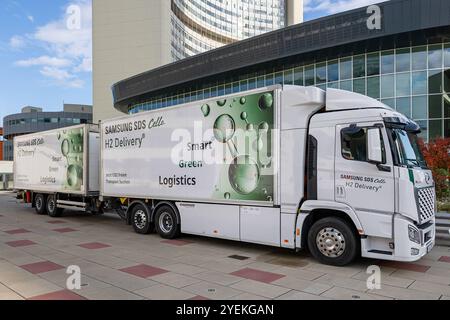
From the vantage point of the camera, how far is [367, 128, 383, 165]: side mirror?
21.0 feet

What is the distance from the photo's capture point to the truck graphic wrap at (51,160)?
13.8 meters

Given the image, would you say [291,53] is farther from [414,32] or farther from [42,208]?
[42,208]

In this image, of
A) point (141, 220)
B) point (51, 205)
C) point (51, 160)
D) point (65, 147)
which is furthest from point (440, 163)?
point (51, 205)

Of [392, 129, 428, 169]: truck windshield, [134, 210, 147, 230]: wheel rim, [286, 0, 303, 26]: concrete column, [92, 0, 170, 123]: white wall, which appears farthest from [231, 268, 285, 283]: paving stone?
[286, 0, 303, 26]: concrete column

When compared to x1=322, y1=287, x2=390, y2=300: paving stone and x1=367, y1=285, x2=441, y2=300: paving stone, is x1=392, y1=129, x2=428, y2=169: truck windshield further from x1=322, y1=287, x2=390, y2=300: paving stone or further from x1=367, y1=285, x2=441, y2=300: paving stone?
x1=322, y1=287, x2=390, y2=300: paving stone

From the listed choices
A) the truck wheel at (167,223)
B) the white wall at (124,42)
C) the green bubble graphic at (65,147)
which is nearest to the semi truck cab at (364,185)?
the truck wheel at (167,223)

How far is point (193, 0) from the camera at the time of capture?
85125 mm

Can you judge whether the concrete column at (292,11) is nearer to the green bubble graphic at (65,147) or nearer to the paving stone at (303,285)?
the green bubble graphic at (65,147)

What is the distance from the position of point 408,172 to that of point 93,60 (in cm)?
7817

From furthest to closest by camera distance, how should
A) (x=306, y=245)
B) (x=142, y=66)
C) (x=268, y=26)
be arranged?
1. (x=268, y=26)
2. (x=142, y=66)
3. (x=306, y=245)

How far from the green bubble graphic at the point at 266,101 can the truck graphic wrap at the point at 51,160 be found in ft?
26.8

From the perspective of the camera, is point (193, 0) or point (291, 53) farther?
point (193, 0)

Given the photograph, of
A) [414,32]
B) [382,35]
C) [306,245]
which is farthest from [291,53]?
[306,245]

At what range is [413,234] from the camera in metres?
6.30
